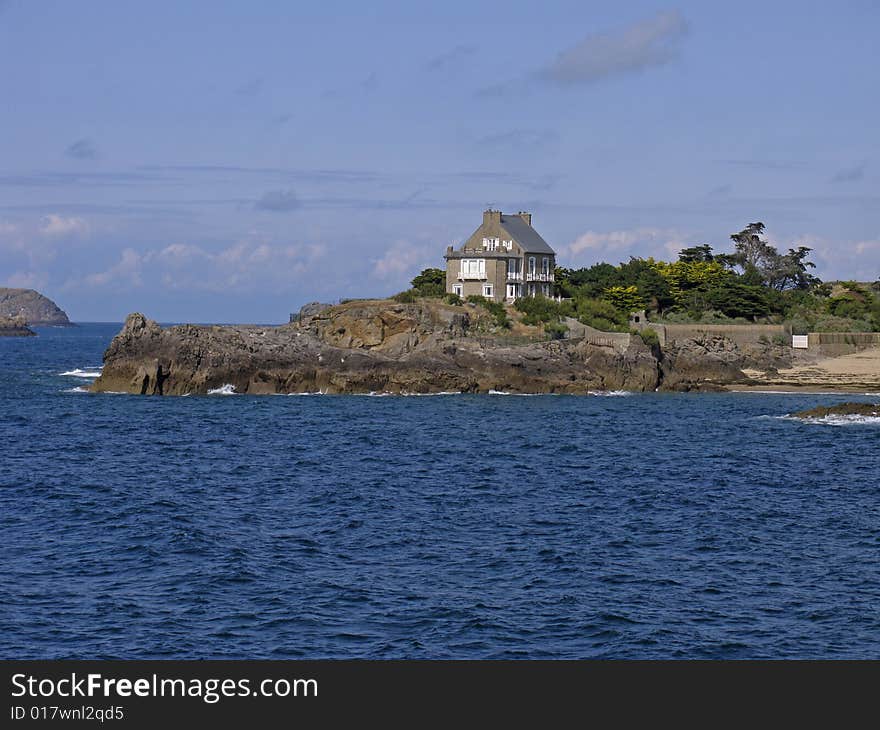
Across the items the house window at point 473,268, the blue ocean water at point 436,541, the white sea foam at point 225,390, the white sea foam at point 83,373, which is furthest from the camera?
the white sea foam at point 83,373

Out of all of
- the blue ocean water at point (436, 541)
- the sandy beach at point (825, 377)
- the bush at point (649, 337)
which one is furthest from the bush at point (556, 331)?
the blue ocean water at point (436, 541)

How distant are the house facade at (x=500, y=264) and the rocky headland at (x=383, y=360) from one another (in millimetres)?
9784

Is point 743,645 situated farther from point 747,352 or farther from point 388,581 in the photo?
point 747,352

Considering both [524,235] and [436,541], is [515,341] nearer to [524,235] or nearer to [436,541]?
[524,235]

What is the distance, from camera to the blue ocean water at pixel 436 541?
26.5 metres

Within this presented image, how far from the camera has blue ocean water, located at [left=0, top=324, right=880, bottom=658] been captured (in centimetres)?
2653

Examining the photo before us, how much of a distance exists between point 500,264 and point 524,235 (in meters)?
6.38

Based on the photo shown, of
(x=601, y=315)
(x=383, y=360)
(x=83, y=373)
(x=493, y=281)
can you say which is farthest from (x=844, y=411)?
(x=83, y=373)

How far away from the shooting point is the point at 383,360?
282ft

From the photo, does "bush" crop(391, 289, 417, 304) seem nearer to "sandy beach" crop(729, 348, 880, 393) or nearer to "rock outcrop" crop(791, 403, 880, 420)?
"sandy beach" crop(729, 348, 880, 393)

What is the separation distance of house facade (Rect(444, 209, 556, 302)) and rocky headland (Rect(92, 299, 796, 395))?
385 inches

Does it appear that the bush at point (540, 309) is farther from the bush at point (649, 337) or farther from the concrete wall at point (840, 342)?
the concrete wall at point (840, 342)

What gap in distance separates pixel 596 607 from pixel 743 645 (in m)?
3.95
